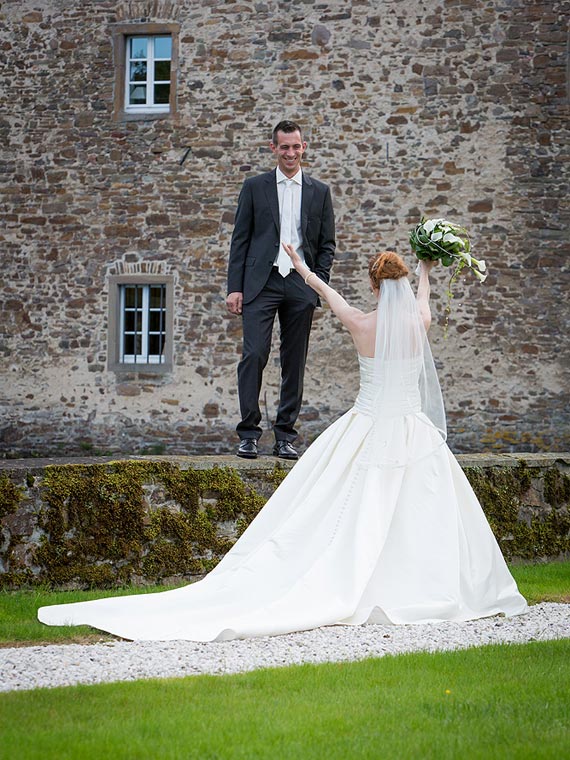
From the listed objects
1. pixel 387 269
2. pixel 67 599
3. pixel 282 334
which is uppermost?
pixel 387 269

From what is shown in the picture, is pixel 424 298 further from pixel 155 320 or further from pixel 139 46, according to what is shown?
pixel 139 46

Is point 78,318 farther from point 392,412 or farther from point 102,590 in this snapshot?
point 392,412

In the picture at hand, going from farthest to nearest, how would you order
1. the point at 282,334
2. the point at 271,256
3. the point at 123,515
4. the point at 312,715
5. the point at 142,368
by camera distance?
the point at 142,368
the point at 282,334
the point at 271,256
the point at 123,515
the point at 312,715

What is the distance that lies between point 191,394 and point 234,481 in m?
6.33

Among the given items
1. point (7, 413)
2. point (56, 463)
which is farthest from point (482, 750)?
point (7, 413)

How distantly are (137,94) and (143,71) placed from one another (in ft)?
1.01

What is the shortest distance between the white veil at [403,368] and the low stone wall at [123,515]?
4.81 ft

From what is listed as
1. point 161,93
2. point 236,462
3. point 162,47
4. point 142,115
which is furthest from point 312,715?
point 162,47

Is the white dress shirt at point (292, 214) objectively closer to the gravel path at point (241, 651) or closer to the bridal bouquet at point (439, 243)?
the bridal bouquet at point (439, 243)

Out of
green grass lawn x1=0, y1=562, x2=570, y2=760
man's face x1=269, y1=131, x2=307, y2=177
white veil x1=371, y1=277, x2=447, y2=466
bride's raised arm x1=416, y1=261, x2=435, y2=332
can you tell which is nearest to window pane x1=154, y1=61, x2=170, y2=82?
man's face x1=269, y1=131, x2=307, y2=177

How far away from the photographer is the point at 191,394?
1344cm

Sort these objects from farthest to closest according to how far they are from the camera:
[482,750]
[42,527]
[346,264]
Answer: [346,264] < [42,527] < [482,750]

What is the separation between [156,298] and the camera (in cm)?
1380

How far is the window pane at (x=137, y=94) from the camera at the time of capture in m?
13.8
